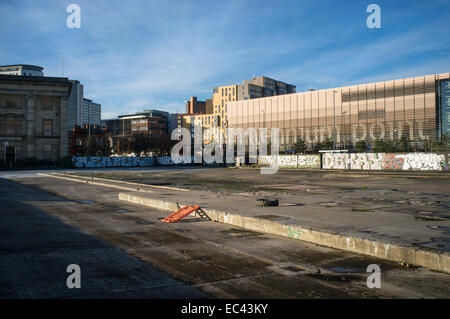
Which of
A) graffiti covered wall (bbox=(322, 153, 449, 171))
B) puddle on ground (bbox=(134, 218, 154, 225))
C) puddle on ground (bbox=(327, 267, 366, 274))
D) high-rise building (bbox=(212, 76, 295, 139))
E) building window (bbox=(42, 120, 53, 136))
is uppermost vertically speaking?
high-rise building (bbox=(212, 76, 295, 139))

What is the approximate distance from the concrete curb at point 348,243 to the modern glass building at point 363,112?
56948mm

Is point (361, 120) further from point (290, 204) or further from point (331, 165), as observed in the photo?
point (290, 204)

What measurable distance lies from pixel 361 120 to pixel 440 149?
3658 centimetres

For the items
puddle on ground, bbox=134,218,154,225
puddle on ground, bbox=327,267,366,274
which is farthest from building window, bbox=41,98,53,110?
puddle on ground, bbox=327,267,366,274

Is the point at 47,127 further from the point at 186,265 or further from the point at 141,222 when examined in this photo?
the point at 186,265

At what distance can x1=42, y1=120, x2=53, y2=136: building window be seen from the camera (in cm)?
7581

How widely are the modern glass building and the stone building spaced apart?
163 feet

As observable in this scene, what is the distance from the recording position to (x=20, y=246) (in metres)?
7.32

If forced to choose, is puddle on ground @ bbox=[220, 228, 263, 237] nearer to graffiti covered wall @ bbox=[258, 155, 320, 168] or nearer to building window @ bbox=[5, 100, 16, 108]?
graffiti covered wall @ bbox=[258, 155, 320, 168]

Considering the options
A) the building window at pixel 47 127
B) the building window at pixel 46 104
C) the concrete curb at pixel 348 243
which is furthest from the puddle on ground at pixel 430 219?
the building window at pixel 46 104

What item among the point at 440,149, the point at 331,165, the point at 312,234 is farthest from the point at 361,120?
the point at 312,234

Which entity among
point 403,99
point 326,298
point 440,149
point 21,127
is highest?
point 403,99

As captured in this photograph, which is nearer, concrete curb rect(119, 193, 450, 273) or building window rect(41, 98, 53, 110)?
concrete curb rect(119, 193, 450, 273)
